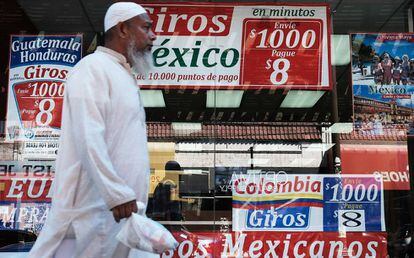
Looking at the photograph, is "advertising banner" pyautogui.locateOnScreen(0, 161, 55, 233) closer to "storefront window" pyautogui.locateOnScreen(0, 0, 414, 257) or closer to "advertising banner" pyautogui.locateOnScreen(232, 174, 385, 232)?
"storefront window" pyautogui.locateOnScreen(0, 0, 414, 257)

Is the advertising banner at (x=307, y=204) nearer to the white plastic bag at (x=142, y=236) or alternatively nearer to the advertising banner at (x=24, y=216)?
the advertising banner at (x=24, y=216)

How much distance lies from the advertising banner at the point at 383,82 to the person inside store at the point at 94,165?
12.8 ft

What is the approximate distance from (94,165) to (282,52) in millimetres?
4019

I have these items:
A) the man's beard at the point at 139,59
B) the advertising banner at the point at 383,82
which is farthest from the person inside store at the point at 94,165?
the advertising banner at the point at 383,82

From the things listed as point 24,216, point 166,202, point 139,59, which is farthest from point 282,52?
point 139,59

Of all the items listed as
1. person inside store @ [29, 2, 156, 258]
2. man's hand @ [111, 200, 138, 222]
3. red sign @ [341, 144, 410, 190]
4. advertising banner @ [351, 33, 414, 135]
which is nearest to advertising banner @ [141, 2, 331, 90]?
advertising banner @ [351, 33, 414, 135]

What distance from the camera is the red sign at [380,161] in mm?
5704

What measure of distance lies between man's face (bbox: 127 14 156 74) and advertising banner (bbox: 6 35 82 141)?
347 centimetres

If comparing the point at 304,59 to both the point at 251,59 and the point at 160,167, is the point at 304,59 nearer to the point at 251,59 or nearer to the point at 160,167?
the point at 251,59

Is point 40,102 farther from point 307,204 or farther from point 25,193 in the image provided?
point 307,204

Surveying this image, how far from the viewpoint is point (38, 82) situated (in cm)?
589

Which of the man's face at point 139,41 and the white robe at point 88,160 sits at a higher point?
the man's face at point 139,41

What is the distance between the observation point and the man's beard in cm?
253

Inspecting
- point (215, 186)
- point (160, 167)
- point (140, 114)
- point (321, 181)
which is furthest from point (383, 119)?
point (140, 114)
